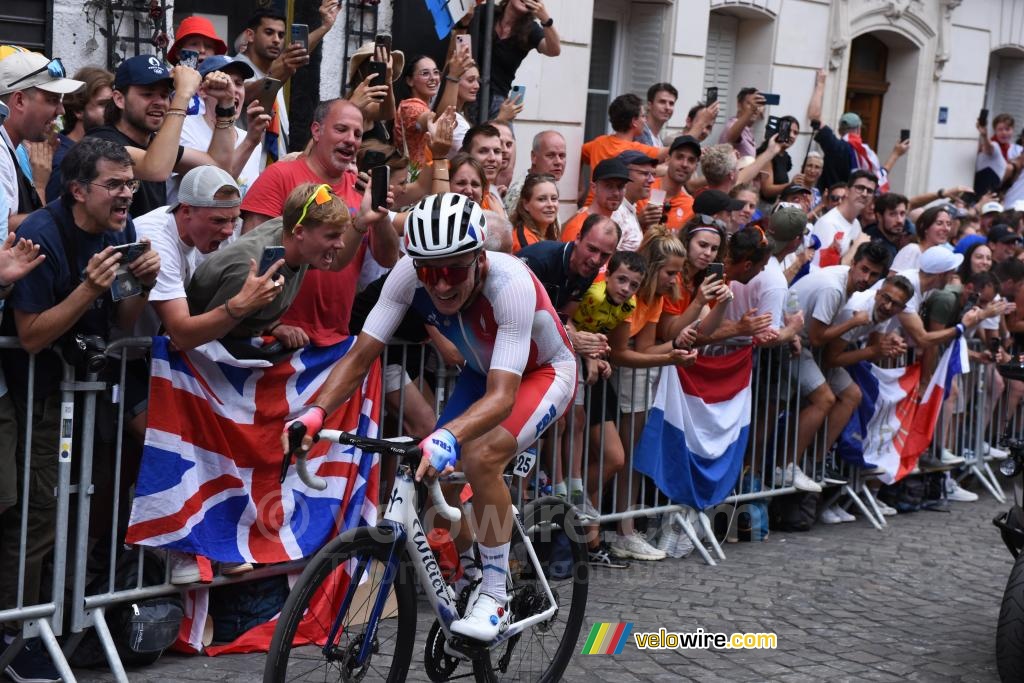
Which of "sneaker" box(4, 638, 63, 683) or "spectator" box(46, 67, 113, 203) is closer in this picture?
"sneaker" box(4, 638, 63, 683)

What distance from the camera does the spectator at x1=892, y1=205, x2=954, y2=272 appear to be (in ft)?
33.9

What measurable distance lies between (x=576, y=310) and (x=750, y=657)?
203cm

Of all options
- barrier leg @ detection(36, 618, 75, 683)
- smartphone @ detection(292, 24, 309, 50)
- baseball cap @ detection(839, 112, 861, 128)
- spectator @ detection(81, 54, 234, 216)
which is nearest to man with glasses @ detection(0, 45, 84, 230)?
spectator @ detection(81, 54, 234, 216)

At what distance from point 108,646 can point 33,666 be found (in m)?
0.30

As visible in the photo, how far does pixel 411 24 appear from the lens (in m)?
10.8

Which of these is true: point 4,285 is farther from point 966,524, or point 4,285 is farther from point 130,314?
point 966,524

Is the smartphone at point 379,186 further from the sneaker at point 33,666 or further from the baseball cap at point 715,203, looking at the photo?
the baseball cap at point 715,203

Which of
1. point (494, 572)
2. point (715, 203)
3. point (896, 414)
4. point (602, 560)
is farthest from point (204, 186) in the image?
point (896, 414)

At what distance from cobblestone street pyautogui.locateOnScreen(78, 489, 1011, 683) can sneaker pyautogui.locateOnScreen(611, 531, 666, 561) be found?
71 millimetres

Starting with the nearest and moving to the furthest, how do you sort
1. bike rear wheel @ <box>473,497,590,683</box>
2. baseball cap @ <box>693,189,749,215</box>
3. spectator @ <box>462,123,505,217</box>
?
1. bike rear wheel @ <box>473,497,590,683</box>
2. spectator @ <box>462,123,505,217</box>
3. baseball cap @ <box>693,189,749,215</box>

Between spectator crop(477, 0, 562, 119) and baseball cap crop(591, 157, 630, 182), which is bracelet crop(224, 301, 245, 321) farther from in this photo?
spectator crop(477, 0, 562, 119)

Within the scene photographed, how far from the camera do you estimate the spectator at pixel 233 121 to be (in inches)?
272

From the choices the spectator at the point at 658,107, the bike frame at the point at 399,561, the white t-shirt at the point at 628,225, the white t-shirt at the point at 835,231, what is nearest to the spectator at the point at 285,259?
the bike frame at the point at 399,561

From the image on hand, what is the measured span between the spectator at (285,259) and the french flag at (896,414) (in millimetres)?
4847
